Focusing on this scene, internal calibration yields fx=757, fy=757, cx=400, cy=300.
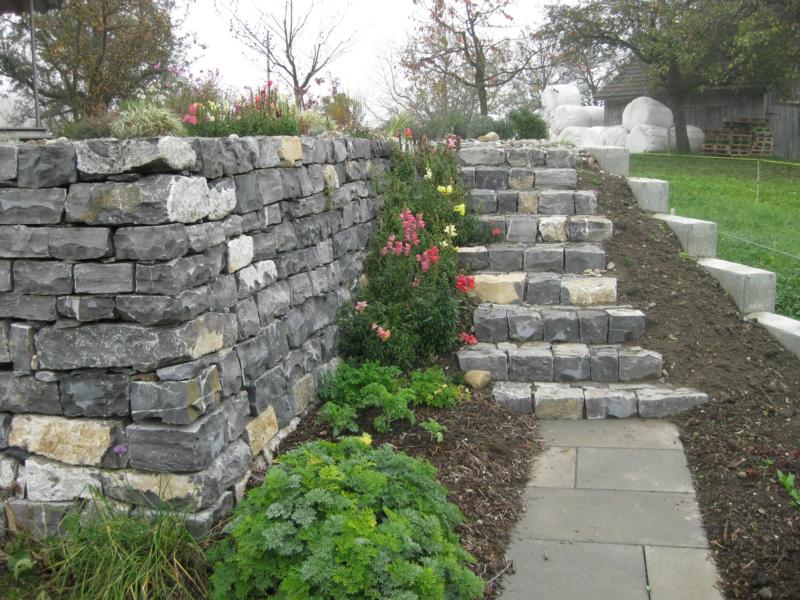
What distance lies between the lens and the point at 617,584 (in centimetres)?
324

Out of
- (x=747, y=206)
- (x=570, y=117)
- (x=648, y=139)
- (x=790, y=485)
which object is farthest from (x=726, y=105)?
(x=790, y=485)

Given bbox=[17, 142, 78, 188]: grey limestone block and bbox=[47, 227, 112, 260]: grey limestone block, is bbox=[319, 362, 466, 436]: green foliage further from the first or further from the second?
bbox=[17, 142, 78, 188]: grey limestone block

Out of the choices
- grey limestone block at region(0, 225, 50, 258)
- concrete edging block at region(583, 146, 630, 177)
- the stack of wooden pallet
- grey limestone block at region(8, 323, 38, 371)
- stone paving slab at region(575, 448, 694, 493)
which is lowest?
stone paving slab at region(575, 448, 694, 493)

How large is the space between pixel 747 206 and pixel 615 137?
38.5 feet

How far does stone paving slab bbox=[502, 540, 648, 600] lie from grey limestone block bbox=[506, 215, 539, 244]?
11.9ft

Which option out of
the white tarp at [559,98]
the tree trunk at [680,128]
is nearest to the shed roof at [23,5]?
the tree trunk at [680,128]

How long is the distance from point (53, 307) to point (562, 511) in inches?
103

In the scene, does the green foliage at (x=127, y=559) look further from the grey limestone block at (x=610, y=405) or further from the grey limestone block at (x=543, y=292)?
the grey limestone block at (x=543, y=292)

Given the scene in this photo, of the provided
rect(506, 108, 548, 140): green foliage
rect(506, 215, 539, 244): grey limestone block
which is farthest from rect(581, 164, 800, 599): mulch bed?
rect(506, 108, 548, 140): green foliage

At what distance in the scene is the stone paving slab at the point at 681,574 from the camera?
3.16m

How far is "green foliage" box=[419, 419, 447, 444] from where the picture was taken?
14.1 feet

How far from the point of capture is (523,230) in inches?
268

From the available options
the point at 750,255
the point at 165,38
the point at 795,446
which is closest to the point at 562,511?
the point at 795,446

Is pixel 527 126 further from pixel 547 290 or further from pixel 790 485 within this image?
pixel 790 485
